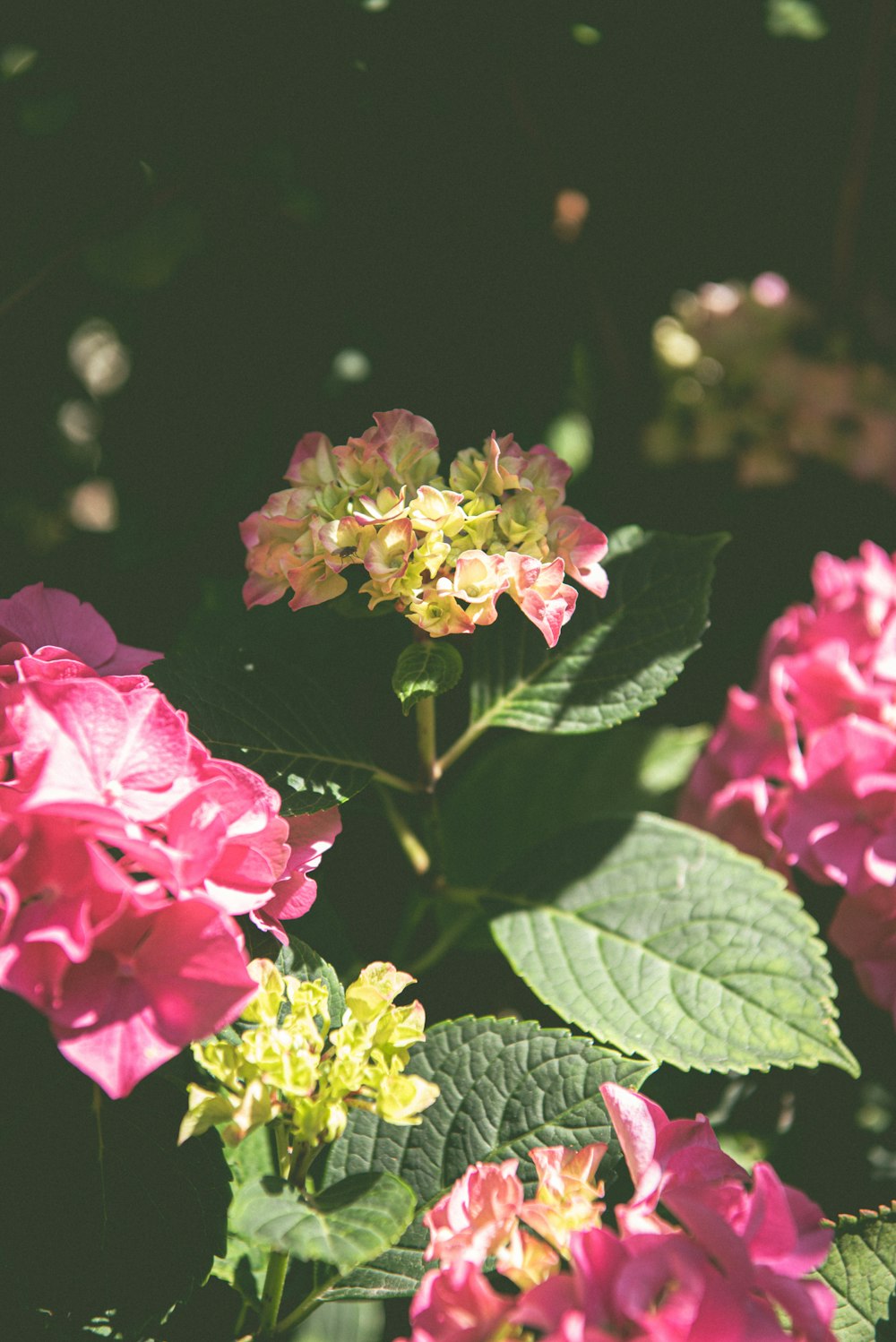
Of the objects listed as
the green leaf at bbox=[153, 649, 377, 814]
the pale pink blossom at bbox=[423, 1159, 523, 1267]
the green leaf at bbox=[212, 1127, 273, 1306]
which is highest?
the green leaf at bbox=[153, 649, 377, 814]

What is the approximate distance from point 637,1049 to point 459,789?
39 centimetres

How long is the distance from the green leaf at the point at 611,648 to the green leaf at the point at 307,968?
0.26 meters

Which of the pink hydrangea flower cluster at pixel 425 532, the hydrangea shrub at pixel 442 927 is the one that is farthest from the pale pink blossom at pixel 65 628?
the pink hydrangea flower cluster at pixel 425 532

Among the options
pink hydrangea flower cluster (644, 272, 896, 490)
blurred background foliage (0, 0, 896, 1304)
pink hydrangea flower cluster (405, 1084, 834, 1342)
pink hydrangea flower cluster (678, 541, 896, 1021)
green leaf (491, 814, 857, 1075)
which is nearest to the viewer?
pink hydrangea flower cluster (405, 1084, 834, 1342)

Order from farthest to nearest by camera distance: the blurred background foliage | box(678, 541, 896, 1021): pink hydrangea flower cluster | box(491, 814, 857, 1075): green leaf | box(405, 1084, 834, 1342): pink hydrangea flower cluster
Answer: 1. the blurred background foliage
2. box(678, 541, 896, 1021): pink hydrangea flower cluster
3. box(491, 814, 857, 1075): green leaf
4. box(405, 1084, 834, 1342): pink hydrangea flower cluster

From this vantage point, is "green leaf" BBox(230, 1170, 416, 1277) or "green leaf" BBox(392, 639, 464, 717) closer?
"green leaf" BBox(230, 1170, 416, 1277)

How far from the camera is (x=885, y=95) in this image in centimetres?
131

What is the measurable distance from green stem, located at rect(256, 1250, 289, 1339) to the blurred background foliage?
0.75 ft

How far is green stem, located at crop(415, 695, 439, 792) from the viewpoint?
798 mm

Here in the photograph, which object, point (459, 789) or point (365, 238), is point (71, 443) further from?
point (459, 789)

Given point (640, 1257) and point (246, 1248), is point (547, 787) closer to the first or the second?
point (246, 1248)

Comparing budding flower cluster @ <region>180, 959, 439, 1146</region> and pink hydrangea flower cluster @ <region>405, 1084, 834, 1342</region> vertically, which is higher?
budding flower cluster @ <region>180, 959, 439, 1146</region>

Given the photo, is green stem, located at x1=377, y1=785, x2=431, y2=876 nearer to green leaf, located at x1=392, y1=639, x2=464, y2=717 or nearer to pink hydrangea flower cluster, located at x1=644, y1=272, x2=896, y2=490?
green leaf, located at x1=392, y1=639, x2=464, y2=717

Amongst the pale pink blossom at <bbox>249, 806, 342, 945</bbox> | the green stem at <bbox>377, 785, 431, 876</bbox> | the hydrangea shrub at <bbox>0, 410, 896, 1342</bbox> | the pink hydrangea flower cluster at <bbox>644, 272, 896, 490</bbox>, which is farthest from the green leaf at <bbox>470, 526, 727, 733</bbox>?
the pink hydrangea flower cluster at <bbox>644, 272, 896, 490</bbox>
